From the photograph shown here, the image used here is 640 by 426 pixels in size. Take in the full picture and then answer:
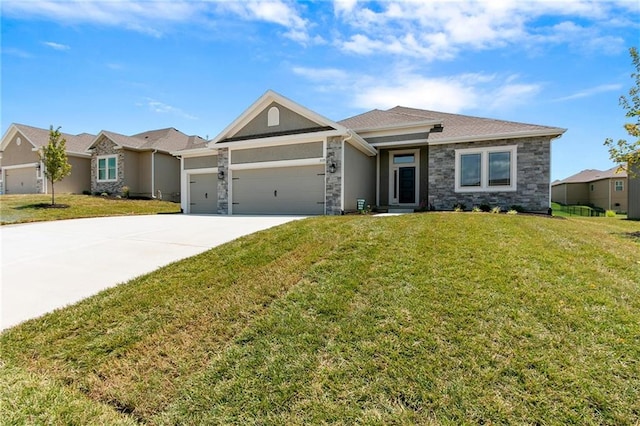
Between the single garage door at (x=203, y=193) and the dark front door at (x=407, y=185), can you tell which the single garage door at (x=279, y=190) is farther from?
the dark front door at (x=407, y=185)

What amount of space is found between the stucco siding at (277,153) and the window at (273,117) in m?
1.26

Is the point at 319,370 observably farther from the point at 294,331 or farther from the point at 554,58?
the point at 554,58

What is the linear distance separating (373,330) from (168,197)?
76.9 feet

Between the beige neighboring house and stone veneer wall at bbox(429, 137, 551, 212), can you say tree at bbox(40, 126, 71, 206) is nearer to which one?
the beige neighboring house

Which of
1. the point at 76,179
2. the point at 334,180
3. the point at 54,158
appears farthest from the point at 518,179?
the point at 76,179

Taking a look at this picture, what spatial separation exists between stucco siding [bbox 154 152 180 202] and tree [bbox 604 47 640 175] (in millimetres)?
24940

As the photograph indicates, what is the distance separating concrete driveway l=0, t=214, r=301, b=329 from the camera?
4633mm

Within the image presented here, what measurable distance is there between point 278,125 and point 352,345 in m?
12.4

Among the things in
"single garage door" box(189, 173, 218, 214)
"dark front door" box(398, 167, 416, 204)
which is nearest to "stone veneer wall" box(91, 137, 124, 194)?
"single garage door" box(189, 173, 218, 214)

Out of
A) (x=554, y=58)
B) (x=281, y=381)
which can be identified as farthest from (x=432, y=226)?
(x=554, y=58)

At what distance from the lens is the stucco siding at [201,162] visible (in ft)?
53.3

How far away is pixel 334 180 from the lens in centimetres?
1228

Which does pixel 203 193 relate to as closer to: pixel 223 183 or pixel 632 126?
pixel 223 183

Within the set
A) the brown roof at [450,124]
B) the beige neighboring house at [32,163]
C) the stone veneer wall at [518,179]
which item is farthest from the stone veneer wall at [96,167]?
the stone veneer wall at [518,179]
